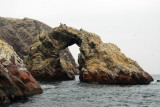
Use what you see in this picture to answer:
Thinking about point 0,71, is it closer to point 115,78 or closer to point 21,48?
point 115,78

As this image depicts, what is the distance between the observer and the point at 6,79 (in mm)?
15875

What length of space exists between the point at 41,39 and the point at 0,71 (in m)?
40.1

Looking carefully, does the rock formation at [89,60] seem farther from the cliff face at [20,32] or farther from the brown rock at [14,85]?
the cliff face at [20,32]

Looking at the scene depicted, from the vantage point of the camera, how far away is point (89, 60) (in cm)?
4266

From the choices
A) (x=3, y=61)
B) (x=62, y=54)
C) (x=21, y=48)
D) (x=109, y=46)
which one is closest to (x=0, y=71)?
(x=3, y=61)

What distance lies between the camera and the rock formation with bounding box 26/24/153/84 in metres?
37.4

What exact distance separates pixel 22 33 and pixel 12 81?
284 ft

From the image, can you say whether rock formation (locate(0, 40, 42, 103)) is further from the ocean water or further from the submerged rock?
the submerged rock

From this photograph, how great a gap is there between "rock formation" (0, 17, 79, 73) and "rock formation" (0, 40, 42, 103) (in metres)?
63.2

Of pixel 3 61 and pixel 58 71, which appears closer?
pixel 3 61

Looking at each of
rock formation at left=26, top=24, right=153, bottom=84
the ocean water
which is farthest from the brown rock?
rock formation at left=26, top=24, right=153, bottom=84

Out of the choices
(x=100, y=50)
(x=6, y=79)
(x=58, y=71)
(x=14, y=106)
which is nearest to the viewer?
(x=14, y=106)

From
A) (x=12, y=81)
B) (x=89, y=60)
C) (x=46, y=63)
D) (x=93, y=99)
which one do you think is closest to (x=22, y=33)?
(x=46, y=63)

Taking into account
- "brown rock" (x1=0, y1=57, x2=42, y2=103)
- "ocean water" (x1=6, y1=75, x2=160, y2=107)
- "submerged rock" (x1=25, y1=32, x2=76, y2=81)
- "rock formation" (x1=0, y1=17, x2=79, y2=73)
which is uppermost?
"rock formation" (x1=0, y1=17, x2=79, y2=73)
